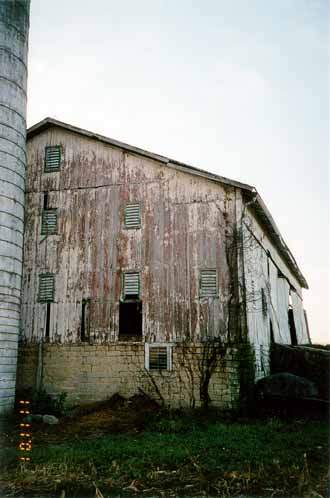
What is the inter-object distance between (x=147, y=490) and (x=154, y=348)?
817 cm

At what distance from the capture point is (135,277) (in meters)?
15.5

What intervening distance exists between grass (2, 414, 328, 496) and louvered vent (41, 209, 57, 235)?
798cm

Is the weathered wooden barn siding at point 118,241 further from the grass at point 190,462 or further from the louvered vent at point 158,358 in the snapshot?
the grass at point 190,462

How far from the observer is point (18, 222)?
14617mm

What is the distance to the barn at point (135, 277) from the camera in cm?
1439

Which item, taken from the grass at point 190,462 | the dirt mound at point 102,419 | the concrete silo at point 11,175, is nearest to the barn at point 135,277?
the dirt mound at point 102,419

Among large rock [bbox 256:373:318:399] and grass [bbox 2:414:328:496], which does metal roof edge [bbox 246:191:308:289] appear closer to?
large rock [bbox 256:373:318:399]

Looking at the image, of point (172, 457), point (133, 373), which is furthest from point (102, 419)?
point (172, 457)

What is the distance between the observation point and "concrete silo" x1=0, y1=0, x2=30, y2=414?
1374cm

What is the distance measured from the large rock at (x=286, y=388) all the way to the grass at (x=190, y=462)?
5.95ft

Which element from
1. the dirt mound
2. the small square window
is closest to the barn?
the small square window

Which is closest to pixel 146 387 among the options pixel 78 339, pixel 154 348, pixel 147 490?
pixel 154 348

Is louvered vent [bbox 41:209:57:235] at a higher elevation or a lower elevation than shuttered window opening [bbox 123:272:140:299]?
higher

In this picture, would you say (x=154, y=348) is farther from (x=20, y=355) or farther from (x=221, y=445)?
(x=221, y=445)
